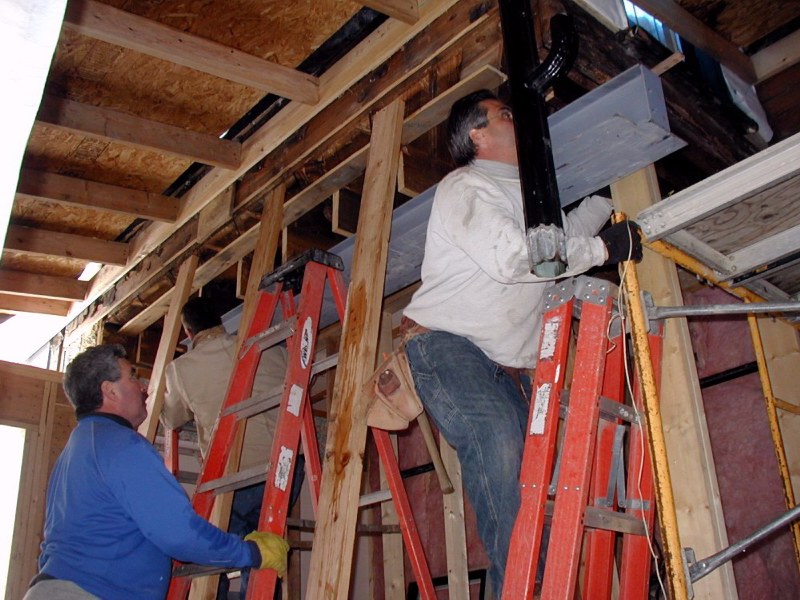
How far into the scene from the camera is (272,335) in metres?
3.22

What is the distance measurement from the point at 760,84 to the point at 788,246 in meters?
2.08

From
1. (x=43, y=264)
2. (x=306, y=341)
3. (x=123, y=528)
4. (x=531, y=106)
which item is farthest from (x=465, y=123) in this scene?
(x=43, y=264)

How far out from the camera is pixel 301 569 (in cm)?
489

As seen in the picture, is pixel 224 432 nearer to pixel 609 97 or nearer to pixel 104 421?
pixel 104 421

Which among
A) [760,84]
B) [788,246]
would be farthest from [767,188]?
[760,84]

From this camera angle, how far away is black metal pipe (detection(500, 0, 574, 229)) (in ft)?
6.37

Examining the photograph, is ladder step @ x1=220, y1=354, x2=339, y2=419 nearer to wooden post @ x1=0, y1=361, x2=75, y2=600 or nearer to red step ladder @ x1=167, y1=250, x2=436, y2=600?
red step ladder @ x1=167, y1=250, x2=436, y2=600

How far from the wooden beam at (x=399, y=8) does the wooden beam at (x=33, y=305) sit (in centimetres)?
353

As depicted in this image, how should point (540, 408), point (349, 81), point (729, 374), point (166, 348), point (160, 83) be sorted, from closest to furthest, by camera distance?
point (540, 408) → point (349, 81) → point (160, 83) → point (729, 374) → point (166, 348)

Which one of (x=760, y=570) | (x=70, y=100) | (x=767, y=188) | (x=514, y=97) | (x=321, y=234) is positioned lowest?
(x=760, y=570)

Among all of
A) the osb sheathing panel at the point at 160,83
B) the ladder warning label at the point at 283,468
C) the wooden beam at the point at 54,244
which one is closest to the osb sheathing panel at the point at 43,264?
the wooden beam at the point at 54,244

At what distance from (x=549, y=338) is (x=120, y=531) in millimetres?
1440

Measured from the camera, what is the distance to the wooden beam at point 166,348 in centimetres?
390

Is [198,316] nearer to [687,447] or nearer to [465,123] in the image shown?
[465,123]
